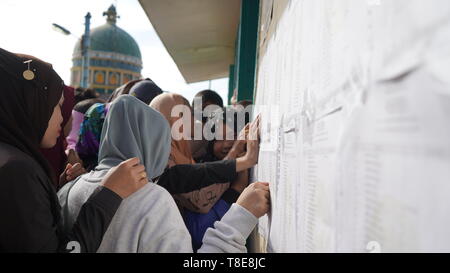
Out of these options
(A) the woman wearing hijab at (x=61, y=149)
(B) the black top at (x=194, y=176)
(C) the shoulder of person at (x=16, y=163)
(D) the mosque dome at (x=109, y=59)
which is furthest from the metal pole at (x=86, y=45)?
(C) the shoulder of person at (x=16, y=163)

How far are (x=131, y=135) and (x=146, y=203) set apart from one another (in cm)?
26

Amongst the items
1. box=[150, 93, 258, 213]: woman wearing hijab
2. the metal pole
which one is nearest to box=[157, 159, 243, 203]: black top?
box=[150, 93, 258, 213]: woman wearing hijab

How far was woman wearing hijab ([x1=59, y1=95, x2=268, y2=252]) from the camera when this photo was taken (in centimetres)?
96

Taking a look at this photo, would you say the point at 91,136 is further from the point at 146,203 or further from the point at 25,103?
the point at 146,203

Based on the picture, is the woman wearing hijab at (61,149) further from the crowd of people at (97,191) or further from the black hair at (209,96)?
the black hair at (209,96)

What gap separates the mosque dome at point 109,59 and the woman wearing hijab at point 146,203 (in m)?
33.7

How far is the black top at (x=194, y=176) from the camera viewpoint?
4.98 ft

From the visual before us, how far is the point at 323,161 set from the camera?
58 centimetres

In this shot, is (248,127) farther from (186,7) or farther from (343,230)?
(186,7)

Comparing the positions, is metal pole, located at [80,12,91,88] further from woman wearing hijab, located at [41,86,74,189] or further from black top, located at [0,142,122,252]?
black top, located at [0,142,122,252]

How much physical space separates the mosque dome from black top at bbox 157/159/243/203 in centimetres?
3339

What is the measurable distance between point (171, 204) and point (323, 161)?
58 centimetres

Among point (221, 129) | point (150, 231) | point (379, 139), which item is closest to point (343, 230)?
point (379, 139)
